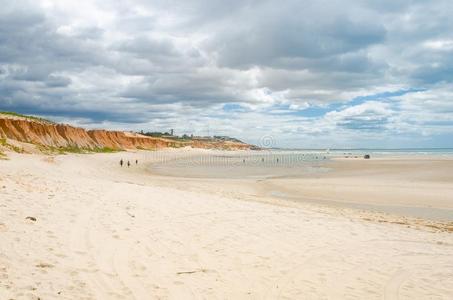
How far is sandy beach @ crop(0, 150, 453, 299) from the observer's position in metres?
6.36

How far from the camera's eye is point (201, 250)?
28.3 ft

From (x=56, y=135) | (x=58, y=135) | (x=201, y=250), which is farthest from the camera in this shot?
(x=58, y=135)

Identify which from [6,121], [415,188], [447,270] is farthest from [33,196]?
[6,121]

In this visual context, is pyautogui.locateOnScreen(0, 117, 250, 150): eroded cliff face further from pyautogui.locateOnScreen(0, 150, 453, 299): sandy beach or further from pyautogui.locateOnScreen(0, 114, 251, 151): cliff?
pyautogui.locateOnScreen(0, 150, 453, 299): sandy beach

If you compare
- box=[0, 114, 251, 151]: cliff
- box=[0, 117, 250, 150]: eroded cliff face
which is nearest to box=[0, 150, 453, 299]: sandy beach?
box=[0, 114, 251, 151]: cliff

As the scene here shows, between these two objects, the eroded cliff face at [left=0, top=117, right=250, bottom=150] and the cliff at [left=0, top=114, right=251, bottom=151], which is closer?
the eroded cliff face at [left=0, top=117, right=250, bottom=150]

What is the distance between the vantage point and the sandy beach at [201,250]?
6363 mm

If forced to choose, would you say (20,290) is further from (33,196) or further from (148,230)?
(33,196)

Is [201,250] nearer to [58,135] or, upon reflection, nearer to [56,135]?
[56,135]

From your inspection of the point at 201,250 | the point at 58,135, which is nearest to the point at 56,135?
the point at 58,135

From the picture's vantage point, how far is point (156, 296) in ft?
19.6

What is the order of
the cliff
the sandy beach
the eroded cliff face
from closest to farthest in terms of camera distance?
the sandy beach, the eroded cliff face, the cliff

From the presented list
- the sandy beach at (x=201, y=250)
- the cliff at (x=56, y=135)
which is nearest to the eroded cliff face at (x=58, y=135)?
the cliff at (x=56, y=135)

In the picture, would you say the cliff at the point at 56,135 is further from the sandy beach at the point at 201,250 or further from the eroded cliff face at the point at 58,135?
the sandy beach at the point at 201,250
